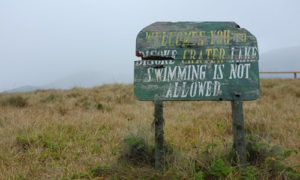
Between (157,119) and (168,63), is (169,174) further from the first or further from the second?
(168,63)

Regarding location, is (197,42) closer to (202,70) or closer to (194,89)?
(202,70)

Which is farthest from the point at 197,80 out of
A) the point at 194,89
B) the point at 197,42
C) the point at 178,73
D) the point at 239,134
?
the point at 239,134

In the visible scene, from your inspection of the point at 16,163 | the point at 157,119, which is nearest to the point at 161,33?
the point at 157,119

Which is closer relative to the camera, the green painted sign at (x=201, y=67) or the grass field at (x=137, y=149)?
the grass field at (x=137, y=149)

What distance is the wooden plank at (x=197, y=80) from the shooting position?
7.99 feet

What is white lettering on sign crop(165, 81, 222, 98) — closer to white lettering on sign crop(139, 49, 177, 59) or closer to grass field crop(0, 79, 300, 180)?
white lettering on sign crop(139, 49, 177, 59)

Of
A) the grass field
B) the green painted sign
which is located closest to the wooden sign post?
the green painted sign

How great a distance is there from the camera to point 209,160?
237 centimetres

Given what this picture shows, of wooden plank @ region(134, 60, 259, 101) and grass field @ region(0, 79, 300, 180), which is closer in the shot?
grass field @ region(0, 79, 300, 180)

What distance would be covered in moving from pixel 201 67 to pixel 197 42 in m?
0.29

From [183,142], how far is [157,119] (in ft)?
3.46

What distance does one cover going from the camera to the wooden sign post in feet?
8.00

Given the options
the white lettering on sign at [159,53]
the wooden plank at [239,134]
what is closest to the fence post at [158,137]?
the white lettering on sign at [159,53]

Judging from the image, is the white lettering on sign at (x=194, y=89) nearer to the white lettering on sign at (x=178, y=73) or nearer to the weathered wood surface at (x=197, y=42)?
the white lettering on sign at (x=178, y=73)
